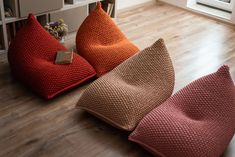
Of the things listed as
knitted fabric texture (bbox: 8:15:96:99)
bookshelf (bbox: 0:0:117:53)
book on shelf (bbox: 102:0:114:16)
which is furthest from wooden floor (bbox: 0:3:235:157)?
book on shelf (bbox: 102:0:114:16)

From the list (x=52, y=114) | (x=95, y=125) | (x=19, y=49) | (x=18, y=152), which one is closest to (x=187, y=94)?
(x=95, y=125)

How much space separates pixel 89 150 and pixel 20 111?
0.61m

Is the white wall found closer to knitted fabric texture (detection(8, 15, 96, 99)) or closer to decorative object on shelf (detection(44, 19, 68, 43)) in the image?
decorative object on shelf (detection(44, 19, 68, 43))

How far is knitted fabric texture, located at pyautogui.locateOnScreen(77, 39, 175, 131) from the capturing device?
2.24 meters

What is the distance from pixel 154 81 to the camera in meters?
2.43

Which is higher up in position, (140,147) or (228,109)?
(228,109)

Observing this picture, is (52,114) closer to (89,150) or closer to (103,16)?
(89,150)

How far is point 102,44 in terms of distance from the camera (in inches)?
117

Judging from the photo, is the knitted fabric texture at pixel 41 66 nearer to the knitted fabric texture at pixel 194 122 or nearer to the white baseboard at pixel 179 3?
the knitted fabric texture at pixel 194 122

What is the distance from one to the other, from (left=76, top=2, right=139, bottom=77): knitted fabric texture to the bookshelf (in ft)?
1.47

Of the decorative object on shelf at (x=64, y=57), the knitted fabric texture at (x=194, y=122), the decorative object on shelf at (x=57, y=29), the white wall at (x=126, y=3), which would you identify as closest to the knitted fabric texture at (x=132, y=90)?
the knitted fabric texture at (x=194, y=122)

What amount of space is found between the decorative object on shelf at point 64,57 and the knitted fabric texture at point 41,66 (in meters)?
0.03

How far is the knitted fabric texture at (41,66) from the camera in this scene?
2.52 m

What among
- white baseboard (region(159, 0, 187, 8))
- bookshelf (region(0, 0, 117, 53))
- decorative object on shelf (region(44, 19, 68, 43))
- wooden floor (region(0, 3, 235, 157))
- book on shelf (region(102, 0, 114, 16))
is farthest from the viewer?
white baseboard (region(159, 0, 187, 8))
